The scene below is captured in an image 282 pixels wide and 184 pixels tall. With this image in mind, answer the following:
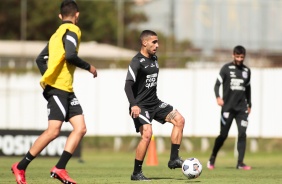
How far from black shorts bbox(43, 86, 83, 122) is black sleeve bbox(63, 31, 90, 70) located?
0.45 m

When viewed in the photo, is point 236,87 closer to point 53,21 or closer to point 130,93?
point 130,93

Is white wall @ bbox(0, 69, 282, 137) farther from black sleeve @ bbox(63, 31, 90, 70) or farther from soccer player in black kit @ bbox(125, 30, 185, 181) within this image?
black sleeve @ bbox(63, 31, 90, 70)

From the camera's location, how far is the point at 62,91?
1184cm

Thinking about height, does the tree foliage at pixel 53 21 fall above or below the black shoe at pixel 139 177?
above

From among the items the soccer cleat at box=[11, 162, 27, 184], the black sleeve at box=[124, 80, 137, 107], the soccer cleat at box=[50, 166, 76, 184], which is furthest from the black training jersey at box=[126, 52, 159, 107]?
the soccer cleat at box=[11, 162, 27, 184]

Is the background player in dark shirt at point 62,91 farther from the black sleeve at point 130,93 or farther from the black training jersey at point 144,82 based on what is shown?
the black training jersey at point 144,82

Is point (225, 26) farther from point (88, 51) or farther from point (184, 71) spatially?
point (184, 71)

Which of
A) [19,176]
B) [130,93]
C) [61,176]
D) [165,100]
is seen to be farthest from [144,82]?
[165,100]

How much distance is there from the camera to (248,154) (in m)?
27.5

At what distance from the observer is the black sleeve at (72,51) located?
1163 cm

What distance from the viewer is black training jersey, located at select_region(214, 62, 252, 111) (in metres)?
18.0

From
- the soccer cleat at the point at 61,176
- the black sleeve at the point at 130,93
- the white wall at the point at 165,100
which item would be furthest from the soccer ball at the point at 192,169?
the white wall at the point at 165,100

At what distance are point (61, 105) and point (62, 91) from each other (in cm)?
19

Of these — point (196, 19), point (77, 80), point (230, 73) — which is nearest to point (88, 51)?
point (196, 19)
